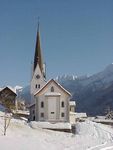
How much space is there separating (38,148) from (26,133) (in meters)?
12.0

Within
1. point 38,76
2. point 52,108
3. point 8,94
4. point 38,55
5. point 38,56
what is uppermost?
point 38,55

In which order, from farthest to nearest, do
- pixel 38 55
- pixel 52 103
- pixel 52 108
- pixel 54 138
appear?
pixel 38 55 < pixel 52 103 < pixel 52 108 < pixel 54 138

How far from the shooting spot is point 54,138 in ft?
187

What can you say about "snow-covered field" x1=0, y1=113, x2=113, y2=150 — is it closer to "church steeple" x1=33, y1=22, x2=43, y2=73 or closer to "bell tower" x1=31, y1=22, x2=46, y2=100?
"bell tower" x1=31, y1=22, x2=46, y2=100

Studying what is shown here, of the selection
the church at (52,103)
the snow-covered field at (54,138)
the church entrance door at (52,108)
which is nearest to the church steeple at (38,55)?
the church at (52,103)

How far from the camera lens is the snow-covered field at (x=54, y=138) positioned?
4747 cm

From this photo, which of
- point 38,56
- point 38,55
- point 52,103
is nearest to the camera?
point 52,103

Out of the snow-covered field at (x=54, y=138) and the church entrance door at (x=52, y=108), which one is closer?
the snow-covered field at (x=54, y=138)

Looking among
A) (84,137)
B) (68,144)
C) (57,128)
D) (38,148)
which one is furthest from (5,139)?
(57,128)

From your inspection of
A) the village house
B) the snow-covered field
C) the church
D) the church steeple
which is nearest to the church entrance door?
the church

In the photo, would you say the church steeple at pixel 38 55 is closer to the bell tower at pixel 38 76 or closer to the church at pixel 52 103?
the bell tower at pixel 38 76

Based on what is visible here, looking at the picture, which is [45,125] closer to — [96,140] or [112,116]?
[96,140]

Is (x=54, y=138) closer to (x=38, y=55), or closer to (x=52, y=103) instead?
(x=52, y=103)

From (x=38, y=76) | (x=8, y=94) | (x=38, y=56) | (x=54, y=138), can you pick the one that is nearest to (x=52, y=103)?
(x=8, y=94)
